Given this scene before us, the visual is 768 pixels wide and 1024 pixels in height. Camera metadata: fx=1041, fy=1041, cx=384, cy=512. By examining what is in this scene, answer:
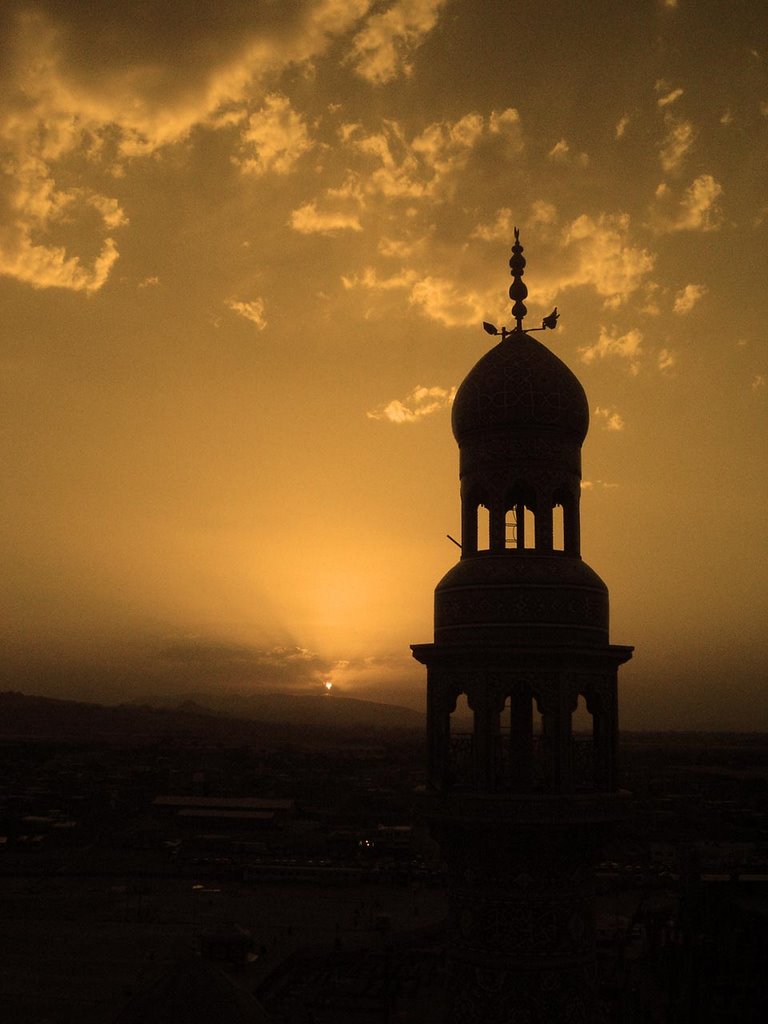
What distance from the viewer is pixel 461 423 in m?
8.66

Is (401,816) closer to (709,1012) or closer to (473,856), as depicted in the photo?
(709,1012)

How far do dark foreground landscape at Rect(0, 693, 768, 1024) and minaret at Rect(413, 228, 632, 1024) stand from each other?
704 mm

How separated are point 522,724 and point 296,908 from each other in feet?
145

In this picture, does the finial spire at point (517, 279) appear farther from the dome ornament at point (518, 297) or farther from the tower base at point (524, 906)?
the tower base at point (524, 906)

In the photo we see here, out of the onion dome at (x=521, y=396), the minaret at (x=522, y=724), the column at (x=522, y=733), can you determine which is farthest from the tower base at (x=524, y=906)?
the onion dome at (x=521, y=396)

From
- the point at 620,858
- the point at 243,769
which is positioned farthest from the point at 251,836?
the point at 243,769

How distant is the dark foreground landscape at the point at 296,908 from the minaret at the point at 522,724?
70cm

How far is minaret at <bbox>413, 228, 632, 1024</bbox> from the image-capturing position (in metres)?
7.45

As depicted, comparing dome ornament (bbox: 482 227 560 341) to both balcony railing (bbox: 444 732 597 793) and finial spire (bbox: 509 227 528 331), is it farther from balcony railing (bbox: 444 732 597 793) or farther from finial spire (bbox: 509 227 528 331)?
balcony railing (bbox: 444 732 597 793)

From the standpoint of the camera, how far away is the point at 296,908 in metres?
48.9

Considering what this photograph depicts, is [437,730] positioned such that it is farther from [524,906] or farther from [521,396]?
[521,396]

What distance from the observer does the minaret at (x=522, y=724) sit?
7.45 m

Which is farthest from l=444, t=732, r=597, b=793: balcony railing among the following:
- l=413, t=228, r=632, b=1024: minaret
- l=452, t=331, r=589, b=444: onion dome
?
l=452, t=331, r=589, b=444: onion dome

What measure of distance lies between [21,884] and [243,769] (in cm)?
8251
